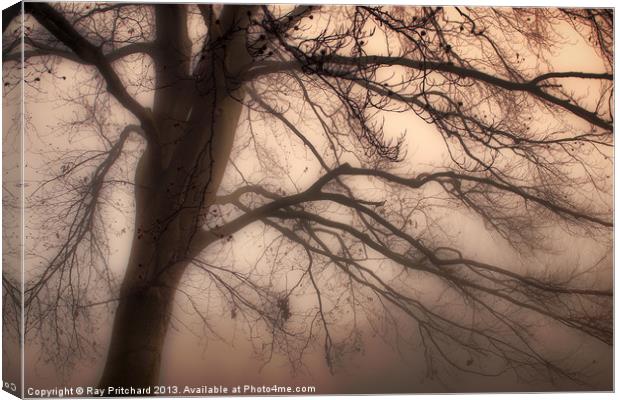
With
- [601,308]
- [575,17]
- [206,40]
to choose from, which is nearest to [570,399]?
[601,308]

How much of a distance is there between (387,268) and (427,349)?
1.49ft

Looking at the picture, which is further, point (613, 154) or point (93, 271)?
point (613, 154)

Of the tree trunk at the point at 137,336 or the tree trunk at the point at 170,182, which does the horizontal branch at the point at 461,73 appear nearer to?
the tree trunk at the point at 170,182

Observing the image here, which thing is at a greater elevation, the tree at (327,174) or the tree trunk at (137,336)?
the tree at (327,174)

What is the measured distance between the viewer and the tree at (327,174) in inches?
179

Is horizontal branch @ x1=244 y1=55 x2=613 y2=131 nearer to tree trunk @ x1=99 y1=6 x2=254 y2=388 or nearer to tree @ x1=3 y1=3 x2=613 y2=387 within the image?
tree @ x1=3 y1=3 x2=613 y2=387

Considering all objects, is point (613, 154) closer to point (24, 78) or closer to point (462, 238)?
point (462, 238)

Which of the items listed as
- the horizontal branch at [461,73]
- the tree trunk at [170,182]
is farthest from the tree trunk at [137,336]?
the horizontal branch at [461,73]

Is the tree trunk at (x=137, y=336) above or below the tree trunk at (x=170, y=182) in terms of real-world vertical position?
below

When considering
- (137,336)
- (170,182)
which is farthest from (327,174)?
(137,336)

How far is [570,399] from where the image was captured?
15.6ft

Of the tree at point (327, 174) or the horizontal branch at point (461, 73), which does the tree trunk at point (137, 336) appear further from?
the horizontal branch at point (461, 73)

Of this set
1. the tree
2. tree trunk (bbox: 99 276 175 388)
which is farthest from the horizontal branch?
tree trunk (bbox: 99 276 175 388)

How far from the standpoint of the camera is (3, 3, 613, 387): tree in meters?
4.54
